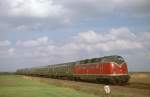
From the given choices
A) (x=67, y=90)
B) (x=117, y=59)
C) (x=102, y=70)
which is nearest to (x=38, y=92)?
(x=67, y=90)

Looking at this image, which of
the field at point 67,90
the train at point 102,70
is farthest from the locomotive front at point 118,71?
the field at point 67,90

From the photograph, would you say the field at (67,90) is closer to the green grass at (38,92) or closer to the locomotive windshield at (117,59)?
the green grass at (38,92)

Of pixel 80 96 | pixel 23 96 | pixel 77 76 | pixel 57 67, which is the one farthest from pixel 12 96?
pixel 57 67

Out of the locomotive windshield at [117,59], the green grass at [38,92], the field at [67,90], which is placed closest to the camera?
the green grass at [38,92]

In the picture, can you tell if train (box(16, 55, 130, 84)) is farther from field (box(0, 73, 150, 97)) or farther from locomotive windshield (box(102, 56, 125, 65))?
field (box(0, 73, 150, 97))

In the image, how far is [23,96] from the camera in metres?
23.9

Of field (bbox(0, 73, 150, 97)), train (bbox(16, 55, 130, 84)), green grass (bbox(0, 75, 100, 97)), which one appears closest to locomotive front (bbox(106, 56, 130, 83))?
train (bbox(16, 55, 130, 84))

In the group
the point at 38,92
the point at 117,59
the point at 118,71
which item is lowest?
the point at 38,92

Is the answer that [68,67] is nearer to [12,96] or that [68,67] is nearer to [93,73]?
[93,73]

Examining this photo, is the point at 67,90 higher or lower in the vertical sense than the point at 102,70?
lower

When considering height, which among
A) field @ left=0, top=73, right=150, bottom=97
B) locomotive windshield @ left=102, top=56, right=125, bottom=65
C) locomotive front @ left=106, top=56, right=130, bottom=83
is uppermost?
locomotive windshield @ left=102, top=56, right=125, bottom=65

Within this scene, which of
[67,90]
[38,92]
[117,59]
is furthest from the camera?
[117,59]

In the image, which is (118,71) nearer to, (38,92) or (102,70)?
(102,70)

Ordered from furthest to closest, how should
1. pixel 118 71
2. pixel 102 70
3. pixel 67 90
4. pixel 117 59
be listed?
pixel 102 70
pixel 117 59
pixel 118 71
pixel 67 90
